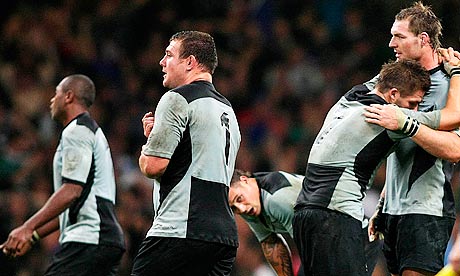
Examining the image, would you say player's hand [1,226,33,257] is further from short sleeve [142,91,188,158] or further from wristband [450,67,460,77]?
wristband [450,67,460,77]

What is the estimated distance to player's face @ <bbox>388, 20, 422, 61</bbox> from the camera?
21.2 feet

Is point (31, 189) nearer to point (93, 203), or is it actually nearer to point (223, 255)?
point (93, 203)

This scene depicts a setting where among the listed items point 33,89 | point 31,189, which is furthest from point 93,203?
point 33,89

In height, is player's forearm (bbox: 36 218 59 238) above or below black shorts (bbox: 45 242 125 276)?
above

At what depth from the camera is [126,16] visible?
1348 cm

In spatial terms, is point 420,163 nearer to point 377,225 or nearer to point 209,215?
point 377,225

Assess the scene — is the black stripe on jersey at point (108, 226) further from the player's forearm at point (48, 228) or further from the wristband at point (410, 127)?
the wristband at point (410, 127)

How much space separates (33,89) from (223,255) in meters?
6.73

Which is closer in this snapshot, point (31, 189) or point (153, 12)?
point (31, 189)

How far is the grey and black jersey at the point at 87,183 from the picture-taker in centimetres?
779

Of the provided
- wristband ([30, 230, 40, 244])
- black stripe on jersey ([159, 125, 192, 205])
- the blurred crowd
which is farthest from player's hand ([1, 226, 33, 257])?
the blurred crowd

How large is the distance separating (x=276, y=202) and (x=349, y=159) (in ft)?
3.67

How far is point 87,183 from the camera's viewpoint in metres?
7.91

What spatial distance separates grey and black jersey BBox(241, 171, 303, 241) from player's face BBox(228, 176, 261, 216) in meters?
0.05
